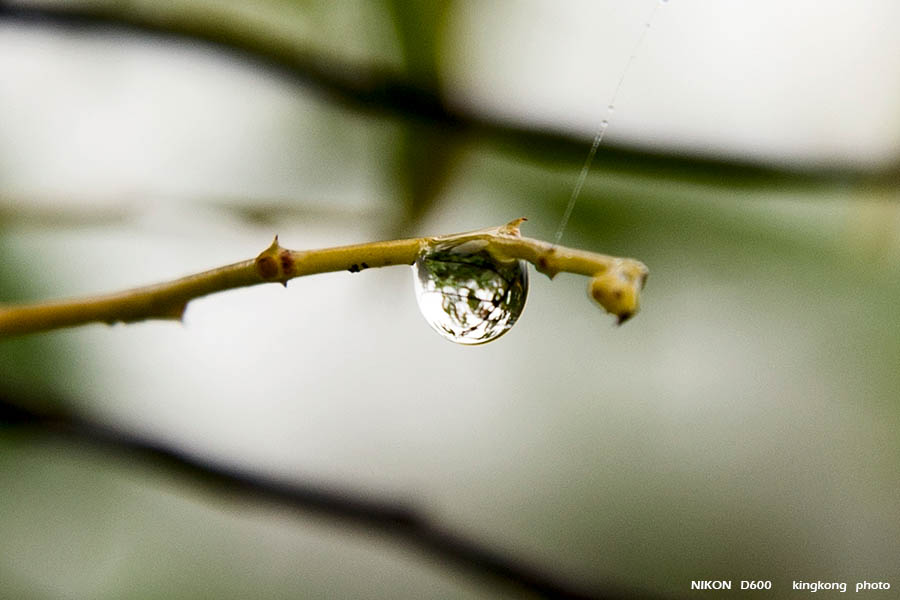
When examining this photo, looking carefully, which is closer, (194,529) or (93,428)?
(93,428)

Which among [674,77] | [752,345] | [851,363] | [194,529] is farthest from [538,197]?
[194,529]

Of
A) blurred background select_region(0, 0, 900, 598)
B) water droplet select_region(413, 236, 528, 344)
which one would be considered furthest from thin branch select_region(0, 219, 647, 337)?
blurred background select_region(0, 0, 900, 598)

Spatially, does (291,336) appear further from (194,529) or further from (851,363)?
(851,363)

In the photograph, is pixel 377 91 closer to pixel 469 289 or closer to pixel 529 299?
pixel 529 299

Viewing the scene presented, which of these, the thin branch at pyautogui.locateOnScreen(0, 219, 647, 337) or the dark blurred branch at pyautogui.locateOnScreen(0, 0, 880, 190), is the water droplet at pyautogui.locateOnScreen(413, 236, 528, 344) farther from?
the dark blurred branch at pyautogui.locateOnScreen(0, 0, 880, 190)

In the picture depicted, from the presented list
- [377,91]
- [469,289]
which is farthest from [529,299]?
[469,289]

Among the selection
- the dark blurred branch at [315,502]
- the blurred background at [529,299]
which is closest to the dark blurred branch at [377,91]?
the blurred background at [529,299]
